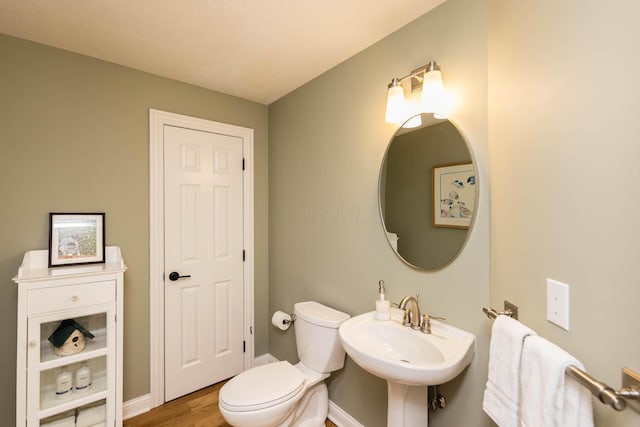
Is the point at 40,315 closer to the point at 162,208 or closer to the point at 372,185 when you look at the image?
the point at 162,208

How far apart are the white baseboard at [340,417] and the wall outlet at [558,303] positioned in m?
1.45

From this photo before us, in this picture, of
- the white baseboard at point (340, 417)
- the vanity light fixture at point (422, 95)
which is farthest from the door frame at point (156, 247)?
the vanity light fixture at point (422, 95)

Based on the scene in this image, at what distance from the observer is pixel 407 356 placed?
1.37 meters

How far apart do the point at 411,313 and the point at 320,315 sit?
643 millimetres

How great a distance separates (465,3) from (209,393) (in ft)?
9.86

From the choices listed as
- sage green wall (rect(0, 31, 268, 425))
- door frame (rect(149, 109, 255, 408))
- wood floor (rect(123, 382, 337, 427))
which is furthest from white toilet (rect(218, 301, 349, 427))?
sage green wall (rect(0, 31, 268, 425))

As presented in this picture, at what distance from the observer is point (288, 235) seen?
2473mm

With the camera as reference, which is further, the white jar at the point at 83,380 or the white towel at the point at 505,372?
the white jar at the point at 83,380

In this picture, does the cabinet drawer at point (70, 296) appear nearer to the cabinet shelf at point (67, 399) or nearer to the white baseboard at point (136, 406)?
the cabinet shelf at point (67, 399)

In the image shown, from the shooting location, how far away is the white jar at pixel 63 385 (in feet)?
5.14

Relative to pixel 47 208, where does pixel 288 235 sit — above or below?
below

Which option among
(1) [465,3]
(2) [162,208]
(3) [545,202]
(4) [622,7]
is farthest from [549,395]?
(2) [162,208]

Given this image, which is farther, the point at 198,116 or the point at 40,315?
the point at 198,116

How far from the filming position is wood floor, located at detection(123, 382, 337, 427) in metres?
1.96
